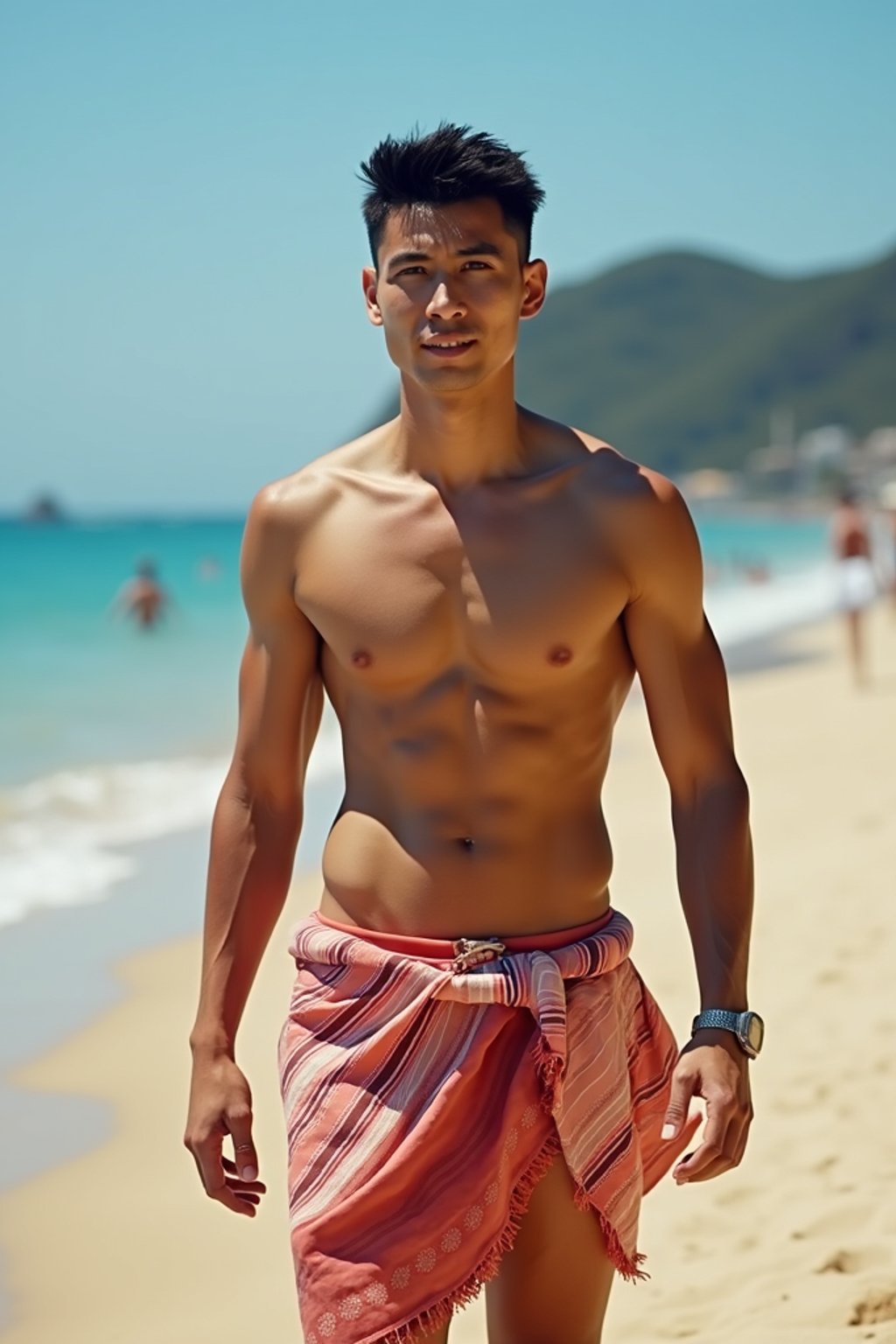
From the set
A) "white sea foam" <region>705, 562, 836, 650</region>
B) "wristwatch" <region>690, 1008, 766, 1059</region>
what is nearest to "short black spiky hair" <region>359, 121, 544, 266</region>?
"wristwatch" <region>690, 1008, 766, 1059</region>

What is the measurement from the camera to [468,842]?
93.9 inches

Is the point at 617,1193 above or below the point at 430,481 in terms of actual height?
below

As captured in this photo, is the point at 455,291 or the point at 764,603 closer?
the point at 455,291

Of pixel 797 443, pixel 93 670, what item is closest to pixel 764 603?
pixel 93 670

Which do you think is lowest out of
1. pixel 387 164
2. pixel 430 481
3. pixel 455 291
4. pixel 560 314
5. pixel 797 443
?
pixel 430 481

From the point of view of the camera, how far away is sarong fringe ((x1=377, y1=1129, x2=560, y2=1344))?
221 centimetres

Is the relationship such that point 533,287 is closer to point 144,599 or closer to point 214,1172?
point 214,1172

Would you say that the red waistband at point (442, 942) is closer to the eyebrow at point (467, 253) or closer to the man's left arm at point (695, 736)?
the man's left arm at point (695, 736)

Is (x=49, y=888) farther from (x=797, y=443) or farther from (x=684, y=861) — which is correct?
(x=797, y=443)

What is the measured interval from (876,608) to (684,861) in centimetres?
2414

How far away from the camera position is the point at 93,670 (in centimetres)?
2203

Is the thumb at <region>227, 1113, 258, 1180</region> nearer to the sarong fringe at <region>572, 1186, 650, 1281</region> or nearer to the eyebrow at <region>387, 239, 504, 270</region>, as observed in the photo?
the sarong fringe at <region>572, 1186, 650, 1281</region>

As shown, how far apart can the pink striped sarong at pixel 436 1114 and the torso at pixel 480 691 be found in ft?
0.25

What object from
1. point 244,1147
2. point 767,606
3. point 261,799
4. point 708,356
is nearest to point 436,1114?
point 244,1147
